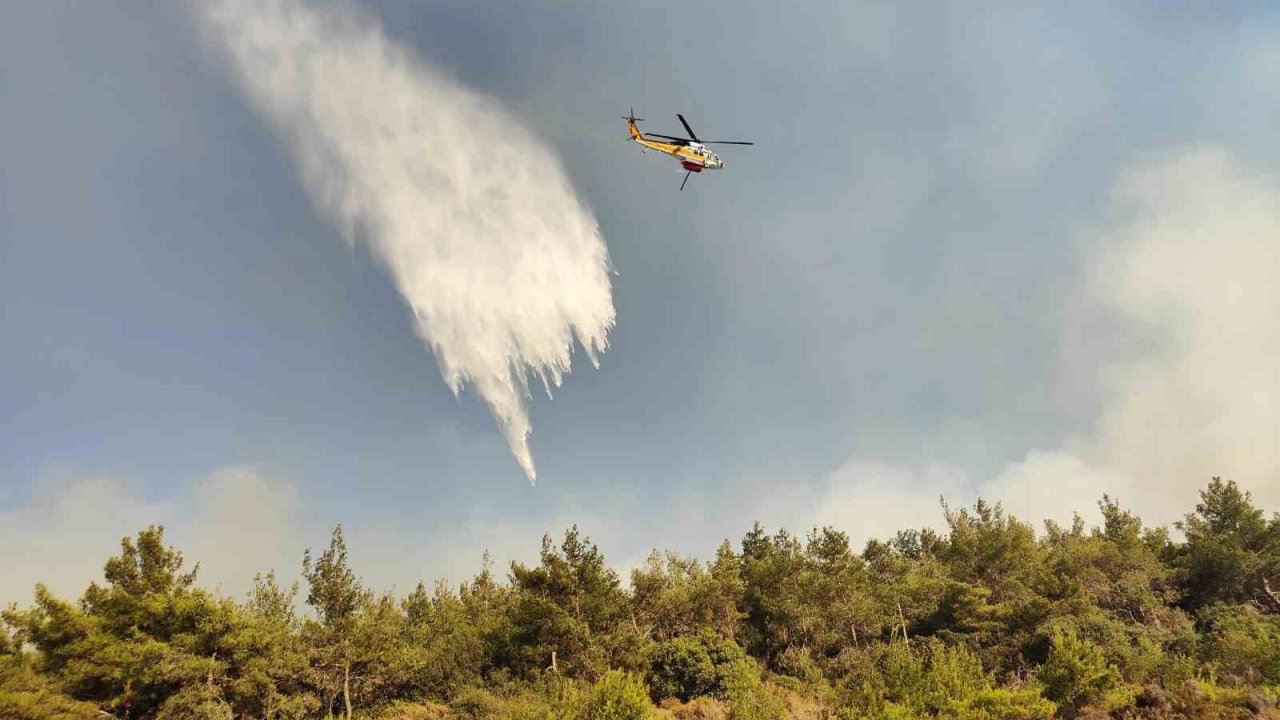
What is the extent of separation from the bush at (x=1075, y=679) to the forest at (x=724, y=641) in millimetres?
131

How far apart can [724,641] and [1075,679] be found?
1170 inches

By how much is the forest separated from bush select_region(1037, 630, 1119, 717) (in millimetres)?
131

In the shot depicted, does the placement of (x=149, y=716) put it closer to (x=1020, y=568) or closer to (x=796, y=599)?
(x=796, y=599)

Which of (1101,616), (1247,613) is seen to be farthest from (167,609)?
(1247,613)

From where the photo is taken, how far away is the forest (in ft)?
125

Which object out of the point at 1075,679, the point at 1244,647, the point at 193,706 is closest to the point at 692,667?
the point at 1075,679

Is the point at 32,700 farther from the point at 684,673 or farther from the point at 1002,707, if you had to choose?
the point at 1002,707

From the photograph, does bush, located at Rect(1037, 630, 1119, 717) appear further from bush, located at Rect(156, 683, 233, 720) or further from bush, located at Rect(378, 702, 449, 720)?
bush, located at Rect(156, 683, 233, 720)

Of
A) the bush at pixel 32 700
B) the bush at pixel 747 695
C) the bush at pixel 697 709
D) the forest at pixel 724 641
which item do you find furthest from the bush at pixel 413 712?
the bush at pixel 747 695

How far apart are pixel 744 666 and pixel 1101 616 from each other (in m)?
42.2

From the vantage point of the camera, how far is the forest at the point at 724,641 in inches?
1501

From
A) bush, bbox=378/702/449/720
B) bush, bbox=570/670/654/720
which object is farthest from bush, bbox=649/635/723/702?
bush, bbox=570/670/654/720

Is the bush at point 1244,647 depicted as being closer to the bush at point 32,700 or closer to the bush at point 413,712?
the bush at point 413,712

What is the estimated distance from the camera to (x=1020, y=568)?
79312 mm
